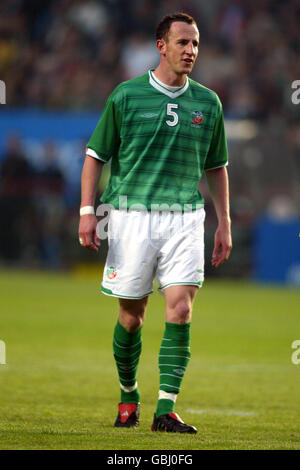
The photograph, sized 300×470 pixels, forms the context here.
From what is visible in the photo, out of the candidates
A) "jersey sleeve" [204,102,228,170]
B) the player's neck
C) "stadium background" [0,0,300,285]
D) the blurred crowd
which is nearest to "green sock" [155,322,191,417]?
"jersey sleeve" [204,102,228,170]

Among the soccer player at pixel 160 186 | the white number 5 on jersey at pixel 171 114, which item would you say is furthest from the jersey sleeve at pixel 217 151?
the white number 5 on jersey at pixel 171 114

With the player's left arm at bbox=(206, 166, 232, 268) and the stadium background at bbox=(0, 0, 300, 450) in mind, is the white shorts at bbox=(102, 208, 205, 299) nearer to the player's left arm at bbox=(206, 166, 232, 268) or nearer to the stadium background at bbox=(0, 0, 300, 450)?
the player's left arm at bbox=(206, 166, 232, 268)

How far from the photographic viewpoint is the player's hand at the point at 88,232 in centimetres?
546

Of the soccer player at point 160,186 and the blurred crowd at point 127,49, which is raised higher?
the blurred crowd at point 127,49

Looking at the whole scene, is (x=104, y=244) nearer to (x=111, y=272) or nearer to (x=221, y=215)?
(x=221, y=215)

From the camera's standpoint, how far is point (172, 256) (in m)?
5.59

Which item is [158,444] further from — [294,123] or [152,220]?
[294,123]

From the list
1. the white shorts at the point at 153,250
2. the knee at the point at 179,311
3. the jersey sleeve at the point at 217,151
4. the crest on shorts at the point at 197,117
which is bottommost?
the knee at the point at 179,311

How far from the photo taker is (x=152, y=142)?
5.63 meters

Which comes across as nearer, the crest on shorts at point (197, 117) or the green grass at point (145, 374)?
the green grass at point (145, 374)

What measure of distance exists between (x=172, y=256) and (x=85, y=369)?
3.02 metres

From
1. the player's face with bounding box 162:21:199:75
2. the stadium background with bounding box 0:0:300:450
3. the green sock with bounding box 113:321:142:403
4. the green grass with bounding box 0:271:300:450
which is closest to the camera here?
the green grass with bounding box 0:271:300:450

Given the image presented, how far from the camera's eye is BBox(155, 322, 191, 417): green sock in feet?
17.9

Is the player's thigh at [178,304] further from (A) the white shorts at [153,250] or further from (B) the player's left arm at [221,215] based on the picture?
(B) the player's left arm at [221,215]
